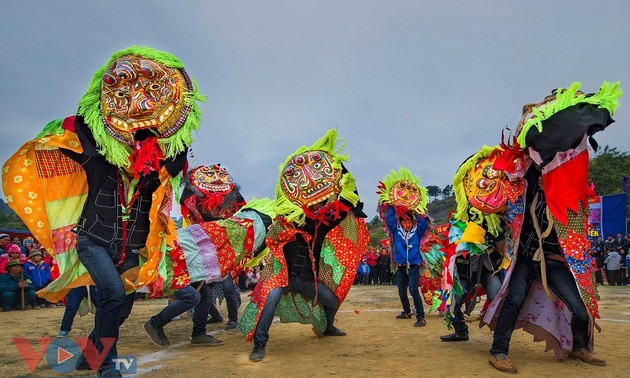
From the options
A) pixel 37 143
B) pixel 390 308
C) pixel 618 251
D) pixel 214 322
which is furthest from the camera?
pixel 618 251

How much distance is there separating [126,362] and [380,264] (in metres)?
18.6

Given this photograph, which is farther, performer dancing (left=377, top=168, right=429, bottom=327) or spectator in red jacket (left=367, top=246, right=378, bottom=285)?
spectator in red jacket (left=367, top=246, right=378, bottom=285)

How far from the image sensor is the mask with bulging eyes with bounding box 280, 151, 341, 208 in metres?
5.54

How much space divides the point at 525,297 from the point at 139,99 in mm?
3920

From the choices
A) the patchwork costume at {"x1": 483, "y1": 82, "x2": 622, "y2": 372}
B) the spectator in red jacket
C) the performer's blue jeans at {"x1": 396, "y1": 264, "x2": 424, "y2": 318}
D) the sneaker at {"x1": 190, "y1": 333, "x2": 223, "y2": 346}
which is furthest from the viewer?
the spectator in red jacket

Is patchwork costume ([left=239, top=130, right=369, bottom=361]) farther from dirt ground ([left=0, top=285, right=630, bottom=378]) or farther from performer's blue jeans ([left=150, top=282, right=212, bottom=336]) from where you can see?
performer's blue jeans ([left=150, top=282, right=212, bottom=336])

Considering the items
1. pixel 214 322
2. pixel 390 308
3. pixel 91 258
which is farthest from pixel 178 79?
pixel 390 308

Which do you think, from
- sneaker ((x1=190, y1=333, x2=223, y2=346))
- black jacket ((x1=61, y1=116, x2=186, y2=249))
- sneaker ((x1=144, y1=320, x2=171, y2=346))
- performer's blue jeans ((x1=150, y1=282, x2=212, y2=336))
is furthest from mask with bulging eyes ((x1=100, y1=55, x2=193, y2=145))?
sneaker ((x1=190, y1=333, x2=223, y2=346))

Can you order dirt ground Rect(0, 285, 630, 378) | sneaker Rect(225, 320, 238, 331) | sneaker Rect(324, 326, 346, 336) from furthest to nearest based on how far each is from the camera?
sneaker Rect(225, 320, 238, 331) < sneaker Rect(324, 326, 346, 336) < dirt ground Rect(0, 285, 630, 378)

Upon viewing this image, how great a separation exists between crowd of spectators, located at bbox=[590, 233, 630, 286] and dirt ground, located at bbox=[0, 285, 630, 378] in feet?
32.2

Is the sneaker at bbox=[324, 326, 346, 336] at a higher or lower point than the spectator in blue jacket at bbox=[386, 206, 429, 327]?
lower

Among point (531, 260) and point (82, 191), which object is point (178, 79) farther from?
point (531, 260)

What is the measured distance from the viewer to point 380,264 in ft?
73.0

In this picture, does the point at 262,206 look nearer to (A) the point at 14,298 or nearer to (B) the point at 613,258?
(A) the point at 14,298
